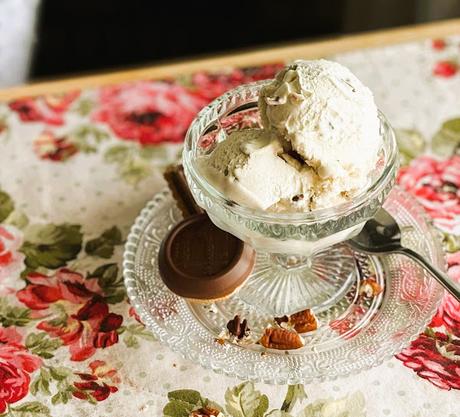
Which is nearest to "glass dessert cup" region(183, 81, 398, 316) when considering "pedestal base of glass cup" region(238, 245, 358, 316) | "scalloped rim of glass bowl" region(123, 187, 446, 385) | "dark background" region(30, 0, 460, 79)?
"pedestal base of glass cup" region(238, 245, 358, 316)

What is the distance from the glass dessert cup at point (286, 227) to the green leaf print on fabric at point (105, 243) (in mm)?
201

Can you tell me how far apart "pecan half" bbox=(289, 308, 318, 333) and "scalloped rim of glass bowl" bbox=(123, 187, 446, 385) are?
4cm

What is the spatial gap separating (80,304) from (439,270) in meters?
0.49

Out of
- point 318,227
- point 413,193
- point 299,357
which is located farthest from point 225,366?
point 413,193

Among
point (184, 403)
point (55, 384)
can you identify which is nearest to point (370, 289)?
point (184, 403)

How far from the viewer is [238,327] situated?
93cm

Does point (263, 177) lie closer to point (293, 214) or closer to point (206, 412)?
point (293, 214)

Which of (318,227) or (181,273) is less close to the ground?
(318,227)

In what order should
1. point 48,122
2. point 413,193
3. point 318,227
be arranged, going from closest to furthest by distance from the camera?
point 318,227 < point 413,193 < point 48,122

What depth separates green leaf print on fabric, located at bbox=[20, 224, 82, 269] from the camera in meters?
1.04

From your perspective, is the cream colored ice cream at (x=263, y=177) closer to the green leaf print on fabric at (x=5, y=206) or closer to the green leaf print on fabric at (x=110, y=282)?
the green leaf print on fabric at (x=110, y=282)

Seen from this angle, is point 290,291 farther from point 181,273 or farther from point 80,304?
point 80,304

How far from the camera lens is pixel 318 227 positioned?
851 millimetres

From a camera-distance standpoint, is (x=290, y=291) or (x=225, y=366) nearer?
(x=225, y=366)
